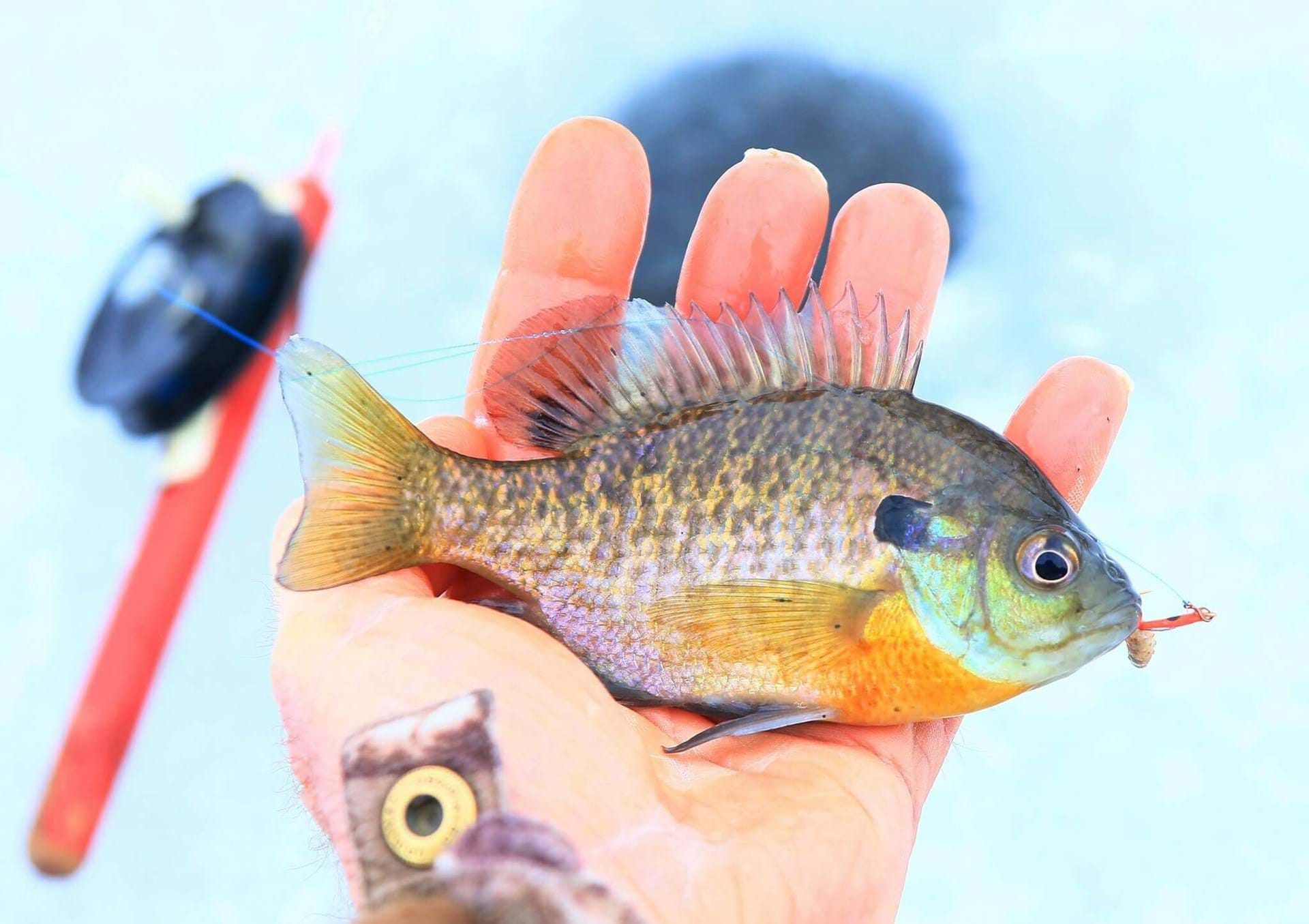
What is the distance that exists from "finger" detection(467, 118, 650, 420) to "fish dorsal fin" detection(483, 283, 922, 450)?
0.49m

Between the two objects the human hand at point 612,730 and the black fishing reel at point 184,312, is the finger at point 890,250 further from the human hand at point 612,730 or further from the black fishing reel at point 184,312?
the black fishing reel at point 184,312

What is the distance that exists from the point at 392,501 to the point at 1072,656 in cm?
139

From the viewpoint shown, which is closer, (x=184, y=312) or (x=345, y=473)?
(x=345, y=473)

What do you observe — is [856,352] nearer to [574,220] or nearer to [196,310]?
[574,220]

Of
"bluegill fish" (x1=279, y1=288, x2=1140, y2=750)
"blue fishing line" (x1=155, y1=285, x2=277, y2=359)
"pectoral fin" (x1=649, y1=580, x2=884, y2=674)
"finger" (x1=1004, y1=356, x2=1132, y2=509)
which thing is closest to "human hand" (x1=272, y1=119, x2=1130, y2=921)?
"finger" (x1=1004, y1=356, x2=1132, y2=509)

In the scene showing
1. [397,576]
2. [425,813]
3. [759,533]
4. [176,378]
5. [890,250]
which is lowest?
[176,378]

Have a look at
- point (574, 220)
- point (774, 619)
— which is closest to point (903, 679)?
point (774, 619)

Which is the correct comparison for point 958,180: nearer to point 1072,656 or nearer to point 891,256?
point 891,256

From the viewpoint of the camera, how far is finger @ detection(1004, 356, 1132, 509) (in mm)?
2605

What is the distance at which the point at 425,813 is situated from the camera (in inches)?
68.8

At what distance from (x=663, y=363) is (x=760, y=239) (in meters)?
0.75

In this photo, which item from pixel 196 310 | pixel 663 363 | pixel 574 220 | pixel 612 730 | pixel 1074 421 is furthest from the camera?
pixel 196 310

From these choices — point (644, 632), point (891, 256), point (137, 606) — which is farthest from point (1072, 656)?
point (137, 606)

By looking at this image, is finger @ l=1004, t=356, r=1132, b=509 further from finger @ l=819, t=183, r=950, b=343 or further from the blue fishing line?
the blue fishing line
